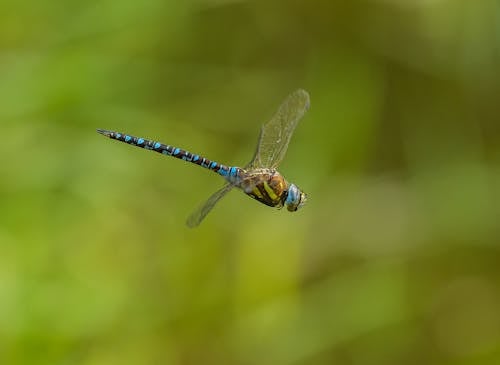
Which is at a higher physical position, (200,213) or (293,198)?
(293,198)

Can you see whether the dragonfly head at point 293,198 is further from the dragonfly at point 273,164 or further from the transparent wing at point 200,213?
the transparent wing at point 200,213

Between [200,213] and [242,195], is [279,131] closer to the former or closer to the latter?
[200,213]

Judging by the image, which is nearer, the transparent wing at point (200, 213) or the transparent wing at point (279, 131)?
the transparent wing at point (200, 213)

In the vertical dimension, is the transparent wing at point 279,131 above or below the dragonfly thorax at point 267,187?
above

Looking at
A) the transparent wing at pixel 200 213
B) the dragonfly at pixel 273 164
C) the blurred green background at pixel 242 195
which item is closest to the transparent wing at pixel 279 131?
the dragonfly at pixel 273 164

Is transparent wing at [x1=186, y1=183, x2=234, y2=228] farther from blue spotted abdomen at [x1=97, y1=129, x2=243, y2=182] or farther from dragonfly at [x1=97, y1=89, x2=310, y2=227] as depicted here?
blue spotted abdomen at [x1=97, y1=129, x2=243, y2=182]

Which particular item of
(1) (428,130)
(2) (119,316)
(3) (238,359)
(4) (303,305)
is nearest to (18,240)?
(2) (119,316)

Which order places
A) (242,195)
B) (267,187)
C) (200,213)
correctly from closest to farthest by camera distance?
1. (200,213)
2. (267,187)
3. (242,195)

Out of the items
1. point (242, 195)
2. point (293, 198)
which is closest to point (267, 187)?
point (293, 198)

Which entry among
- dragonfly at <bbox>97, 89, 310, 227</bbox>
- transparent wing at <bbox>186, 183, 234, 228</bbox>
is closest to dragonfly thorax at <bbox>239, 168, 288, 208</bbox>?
dragonfly at <bbox>97, 89, 310, 227</bbox>
